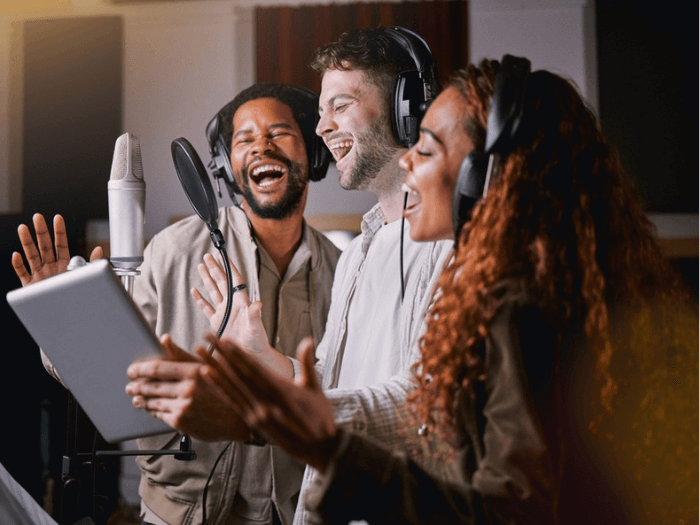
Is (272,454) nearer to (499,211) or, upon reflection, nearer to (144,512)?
(144,512)

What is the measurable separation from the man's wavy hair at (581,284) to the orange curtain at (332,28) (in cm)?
236

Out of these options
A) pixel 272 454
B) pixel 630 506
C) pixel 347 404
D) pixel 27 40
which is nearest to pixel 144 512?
pixel 272 454

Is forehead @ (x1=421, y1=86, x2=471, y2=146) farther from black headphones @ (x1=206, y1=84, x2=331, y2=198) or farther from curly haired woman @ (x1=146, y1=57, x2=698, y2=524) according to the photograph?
black headphones @ (x1=206, y1=84, x2=331, y2=198)

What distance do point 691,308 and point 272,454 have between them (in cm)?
107

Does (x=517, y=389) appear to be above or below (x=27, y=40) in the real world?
below

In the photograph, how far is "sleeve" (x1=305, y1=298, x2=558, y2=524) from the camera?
664mm

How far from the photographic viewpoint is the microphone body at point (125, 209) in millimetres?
1081

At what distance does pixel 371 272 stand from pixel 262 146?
2.05ft

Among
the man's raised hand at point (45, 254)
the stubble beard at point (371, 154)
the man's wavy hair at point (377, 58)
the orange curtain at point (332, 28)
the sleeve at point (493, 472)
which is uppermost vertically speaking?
the orange curtain at point (332, 28)

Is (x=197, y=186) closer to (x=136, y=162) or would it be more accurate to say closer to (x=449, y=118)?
(x=136, y=162)

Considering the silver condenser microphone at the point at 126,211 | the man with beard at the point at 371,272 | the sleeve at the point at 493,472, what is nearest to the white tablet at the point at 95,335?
the man with beard at the point at 371,272

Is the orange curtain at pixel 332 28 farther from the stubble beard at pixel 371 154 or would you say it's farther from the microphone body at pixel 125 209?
the microphone body at pixel 125 209

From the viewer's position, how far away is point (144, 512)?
5.59 ft

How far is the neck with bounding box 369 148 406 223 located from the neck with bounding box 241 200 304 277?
1.53 ft
